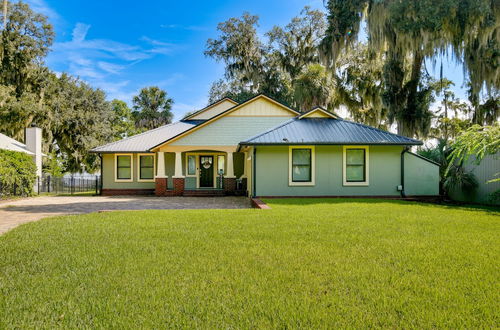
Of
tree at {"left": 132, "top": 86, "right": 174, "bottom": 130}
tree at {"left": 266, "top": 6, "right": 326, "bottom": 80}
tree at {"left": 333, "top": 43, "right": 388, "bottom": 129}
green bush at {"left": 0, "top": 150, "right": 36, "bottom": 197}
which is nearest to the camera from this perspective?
green bush at {"left": 0, "top": 150, "right": 36, "bottom": 197}

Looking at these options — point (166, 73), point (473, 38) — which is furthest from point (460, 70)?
point (166, 73)

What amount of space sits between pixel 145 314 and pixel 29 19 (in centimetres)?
2835

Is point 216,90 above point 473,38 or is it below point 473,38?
above

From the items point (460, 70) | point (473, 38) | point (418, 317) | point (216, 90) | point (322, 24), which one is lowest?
point (418, 317)

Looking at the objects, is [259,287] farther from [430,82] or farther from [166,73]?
[166,73]

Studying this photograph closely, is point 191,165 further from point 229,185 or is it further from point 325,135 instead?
point 325,135

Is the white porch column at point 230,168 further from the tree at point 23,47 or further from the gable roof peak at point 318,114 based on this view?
the tree at point 23,47

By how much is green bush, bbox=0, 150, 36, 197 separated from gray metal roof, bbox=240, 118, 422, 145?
10.6 m

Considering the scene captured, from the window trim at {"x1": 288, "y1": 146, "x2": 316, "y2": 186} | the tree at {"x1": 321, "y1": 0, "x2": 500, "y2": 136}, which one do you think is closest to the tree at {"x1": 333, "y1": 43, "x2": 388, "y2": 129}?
the tree at {"x1": 321, "y1": 0, "x2": 500, "y2": 136}

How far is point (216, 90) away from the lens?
1220 inches

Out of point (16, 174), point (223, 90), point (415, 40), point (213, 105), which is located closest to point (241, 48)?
point (223, 90)

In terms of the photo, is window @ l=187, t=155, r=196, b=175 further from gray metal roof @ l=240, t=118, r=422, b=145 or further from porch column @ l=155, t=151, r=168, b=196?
gray metal roof @ l=240, t=118, r=422, b=145

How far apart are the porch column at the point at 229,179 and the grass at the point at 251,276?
10111mm

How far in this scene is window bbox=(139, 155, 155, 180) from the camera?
18.4 meters
